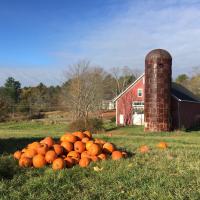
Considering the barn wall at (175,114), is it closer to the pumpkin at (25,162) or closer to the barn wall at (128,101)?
the barn wall at (128,101)

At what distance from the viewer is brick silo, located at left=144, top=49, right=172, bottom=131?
101 feet

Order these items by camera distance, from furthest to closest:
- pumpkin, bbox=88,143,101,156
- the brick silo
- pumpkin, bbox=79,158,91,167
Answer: the brick silo < pumpkin, bbox=88,143,101,156 < pumpkin, bbox=79,158,91,167

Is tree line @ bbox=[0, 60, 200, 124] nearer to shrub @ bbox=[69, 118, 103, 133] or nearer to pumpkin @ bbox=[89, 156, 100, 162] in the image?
shrub @ bbox=[69, 118, 103, 133]

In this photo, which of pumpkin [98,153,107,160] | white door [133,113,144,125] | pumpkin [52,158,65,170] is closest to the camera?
pumpkin [52,158,65,170]

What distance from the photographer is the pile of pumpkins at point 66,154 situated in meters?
8.48

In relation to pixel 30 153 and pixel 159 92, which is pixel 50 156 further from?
pixel 159 92

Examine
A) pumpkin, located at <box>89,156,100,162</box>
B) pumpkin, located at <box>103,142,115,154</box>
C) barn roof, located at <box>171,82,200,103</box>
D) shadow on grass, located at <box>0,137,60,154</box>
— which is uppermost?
barn roof, located at <box>171,82,200,103</box>

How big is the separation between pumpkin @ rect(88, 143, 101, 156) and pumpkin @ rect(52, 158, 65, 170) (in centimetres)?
96

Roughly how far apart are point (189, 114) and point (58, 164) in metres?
32.5

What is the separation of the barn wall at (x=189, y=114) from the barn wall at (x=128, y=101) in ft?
15.7

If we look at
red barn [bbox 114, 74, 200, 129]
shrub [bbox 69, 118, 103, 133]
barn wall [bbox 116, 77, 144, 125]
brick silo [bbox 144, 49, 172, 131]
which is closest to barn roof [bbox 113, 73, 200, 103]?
red barn [bbox 114, 74, 200, 129]

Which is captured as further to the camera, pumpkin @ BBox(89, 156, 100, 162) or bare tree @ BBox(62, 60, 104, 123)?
bare tree @ BBox(62, 60, 104, 123)

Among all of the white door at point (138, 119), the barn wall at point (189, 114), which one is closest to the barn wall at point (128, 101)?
the white door at point (138, 119)

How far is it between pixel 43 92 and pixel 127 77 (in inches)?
934
